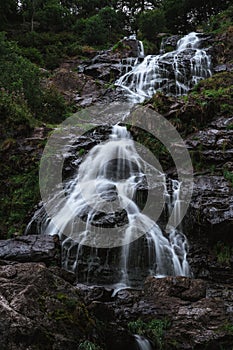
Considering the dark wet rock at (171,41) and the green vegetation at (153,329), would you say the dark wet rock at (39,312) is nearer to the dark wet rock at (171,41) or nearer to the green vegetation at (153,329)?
the green vegetation at (153,329)

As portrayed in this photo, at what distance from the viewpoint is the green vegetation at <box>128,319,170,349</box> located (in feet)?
16.3

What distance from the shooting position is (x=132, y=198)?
9.05 meters

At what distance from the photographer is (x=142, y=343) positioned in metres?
4.85

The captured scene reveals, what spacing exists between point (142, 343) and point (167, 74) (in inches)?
586

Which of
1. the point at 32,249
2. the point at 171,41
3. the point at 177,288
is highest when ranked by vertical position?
the point at 171,41

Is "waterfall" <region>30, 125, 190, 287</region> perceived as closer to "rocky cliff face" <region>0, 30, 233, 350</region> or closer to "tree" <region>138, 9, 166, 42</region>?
"rocky cliff face" <region>0, 30, 233, 350</region>

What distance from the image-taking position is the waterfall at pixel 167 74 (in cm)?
1705

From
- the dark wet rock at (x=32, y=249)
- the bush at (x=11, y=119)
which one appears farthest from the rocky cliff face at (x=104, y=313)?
the bush at (x=11, y=119)

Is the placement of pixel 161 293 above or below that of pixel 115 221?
below

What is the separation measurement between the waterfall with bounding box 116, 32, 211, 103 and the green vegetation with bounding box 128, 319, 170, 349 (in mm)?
12279

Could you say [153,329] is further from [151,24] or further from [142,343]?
[151,24]

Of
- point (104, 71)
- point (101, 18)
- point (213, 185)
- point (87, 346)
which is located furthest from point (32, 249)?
point (101, 18)

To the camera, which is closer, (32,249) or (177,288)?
(177,288)

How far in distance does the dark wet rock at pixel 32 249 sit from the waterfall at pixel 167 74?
34.5ft
